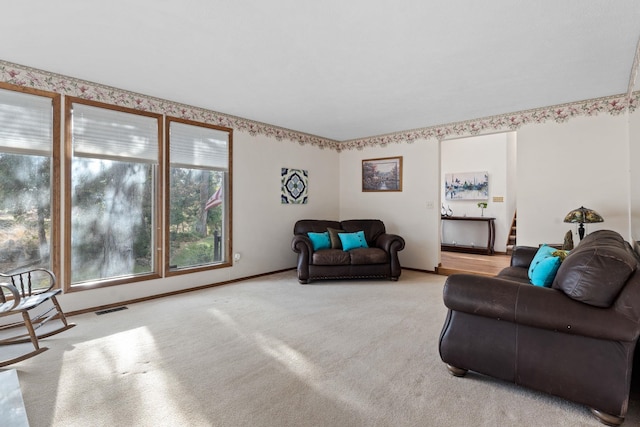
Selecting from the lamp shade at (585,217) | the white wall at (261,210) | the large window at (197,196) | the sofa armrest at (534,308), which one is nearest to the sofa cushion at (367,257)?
the white wall at (261,210)

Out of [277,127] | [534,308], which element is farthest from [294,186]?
[534,308]

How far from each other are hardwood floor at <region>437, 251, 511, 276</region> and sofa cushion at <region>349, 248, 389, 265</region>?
1.18 metres

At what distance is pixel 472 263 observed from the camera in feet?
19.7

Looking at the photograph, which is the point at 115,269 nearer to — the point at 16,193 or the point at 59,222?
the point at 59,222

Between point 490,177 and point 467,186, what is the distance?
505 millimetres

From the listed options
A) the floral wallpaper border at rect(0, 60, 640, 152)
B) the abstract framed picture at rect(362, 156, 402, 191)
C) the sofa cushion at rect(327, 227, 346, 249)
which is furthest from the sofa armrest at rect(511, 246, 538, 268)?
the abstract framed picture at rect(362, 156, 402, 191)

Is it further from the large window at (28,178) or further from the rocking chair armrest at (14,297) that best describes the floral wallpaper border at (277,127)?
the rocking chair armrest at (14,297)

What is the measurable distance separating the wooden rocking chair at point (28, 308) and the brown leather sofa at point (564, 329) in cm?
302

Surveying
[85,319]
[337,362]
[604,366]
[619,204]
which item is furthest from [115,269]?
[619,204]

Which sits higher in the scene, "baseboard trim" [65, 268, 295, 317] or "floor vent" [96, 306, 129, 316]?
"baseboard trim" [65, 268, 295, 317]

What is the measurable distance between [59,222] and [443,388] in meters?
3.77

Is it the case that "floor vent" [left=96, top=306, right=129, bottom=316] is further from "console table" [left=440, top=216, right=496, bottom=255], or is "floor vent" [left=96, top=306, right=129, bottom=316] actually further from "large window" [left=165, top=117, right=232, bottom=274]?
"console table" [left=440, top=216, right=496, bottom=255]

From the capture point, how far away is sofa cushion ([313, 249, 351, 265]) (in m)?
4.75

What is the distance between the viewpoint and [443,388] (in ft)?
6.71
